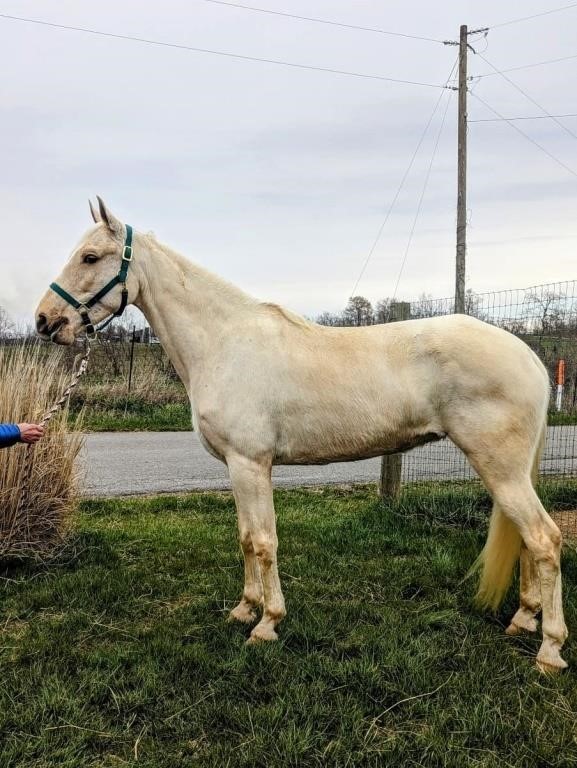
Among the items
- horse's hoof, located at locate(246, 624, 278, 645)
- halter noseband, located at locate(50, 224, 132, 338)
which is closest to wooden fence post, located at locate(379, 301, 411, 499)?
horse's hoof, located at locate(246, 624, 278, 645)

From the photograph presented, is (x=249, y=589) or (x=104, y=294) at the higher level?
(x=104, y=294)

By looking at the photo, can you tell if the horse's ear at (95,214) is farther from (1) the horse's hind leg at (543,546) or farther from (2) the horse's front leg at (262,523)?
(1) the horse's hind leg at (543,546)

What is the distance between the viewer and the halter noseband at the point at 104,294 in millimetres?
3723

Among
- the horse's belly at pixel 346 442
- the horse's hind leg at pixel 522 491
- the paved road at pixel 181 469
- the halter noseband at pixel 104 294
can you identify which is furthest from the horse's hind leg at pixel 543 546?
the paved road at pixel 181 469

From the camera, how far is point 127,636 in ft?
12.1

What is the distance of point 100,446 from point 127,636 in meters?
7.98

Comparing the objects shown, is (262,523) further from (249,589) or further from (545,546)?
(545,546)

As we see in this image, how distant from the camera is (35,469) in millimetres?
4992

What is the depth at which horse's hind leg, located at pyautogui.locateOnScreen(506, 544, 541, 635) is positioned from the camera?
12.3 ft

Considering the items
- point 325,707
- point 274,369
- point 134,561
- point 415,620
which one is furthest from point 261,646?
point 134,561

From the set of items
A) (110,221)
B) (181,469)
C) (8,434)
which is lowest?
(181,469)

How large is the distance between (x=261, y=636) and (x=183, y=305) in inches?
82.4

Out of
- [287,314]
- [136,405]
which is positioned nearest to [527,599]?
[287,314]

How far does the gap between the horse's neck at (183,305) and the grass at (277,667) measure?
1.62m
